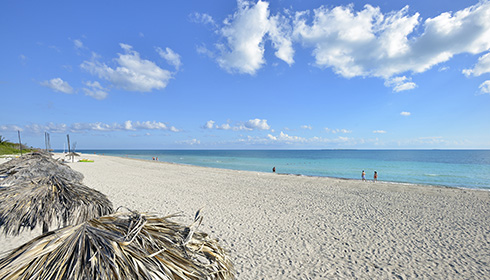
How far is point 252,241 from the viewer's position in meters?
6.13

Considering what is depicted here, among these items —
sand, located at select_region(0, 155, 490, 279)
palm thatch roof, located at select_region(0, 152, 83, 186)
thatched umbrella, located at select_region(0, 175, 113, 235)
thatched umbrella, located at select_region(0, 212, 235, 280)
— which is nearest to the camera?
thatched umbrella, located at select_region(0, 212, 235, 280)

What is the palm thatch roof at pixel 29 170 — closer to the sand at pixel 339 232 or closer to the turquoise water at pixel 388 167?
the sand at pixel 339 232

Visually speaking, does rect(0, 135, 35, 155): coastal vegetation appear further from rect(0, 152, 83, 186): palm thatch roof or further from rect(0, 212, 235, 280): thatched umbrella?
rect(0, 212, 235, 280): thatched umbrella

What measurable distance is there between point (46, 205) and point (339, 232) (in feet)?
25.2

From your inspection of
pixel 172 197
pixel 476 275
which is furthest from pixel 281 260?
pixel 172 197

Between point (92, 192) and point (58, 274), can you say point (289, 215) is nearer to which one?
point (92, 192)

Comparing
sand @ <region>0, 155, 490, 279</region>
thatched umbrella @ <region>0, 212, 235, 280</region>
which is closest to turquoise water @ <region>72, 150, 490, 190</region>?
sand @ <region>0, 155, 490, 279</region>

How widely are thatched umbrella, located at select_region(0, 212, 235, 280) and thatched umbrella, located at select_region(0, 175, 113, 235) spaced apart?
2532 mm

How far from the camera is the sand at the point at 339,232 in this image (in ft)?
16.0

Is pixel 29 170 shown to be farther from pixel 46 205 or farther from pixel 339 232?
pixel 339 232

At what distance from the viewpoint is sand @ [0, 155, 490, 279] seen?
16.0ft

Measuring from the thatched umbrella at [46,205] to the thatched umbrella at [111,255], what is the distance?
99.7 inches

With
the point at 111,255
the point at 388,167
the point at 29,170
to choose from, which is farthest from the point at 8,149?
the point at 388,167

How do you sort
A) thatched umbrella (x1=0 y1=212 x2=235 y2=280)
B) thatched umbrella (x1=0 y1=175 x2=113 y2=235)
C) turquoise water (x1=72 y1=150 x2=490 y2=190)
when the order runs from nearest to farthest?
thatched umbrella (x1=0 y1=212 x2=235 y2=280), thatched umbrella (x1=0 y1=175 x2=113 y2=235), turquoise water (x1=72 y1=150 x2=490 y2=190)
